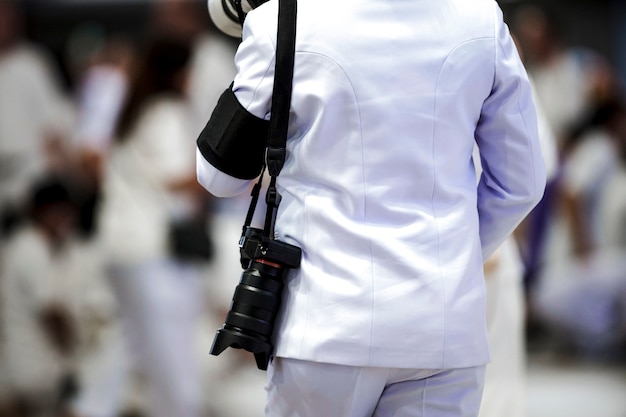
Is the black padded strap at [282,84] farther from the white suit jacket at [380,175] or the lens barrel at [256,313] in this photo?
the lens barrel at [256,313]

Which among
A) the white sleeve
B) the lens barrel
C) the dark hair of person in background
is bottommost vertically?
the dark hair of person in background

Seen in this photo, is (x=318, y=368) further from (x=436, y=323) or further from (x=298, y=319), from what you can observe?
(x=436, y=323)

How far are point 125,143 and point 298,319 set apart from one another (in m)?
2.56

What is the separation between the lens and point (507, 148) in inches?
91.0

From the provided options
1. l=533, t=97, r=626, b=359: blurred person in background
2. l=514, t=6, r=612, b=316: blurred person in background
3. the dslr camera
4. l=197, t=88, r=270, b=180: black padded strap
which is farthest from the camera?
l=514, t=6, r=612, b=316: blurred person in background

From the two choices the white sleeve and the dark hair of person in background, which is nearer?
the white sleeve

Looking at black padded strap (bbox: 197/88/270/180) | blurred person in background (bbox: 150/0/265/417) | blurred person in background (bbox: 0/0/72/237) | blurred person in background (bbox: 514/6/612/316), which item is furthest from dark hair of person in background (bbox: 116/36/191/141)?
blurred person in background (bbox: 514/6/612/316)

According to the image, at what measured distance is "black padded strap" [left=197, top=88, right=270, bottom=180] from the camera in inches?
88.0

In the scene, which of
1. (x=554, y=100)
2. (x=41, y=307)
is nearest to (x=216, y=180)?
(x=41, y=307)

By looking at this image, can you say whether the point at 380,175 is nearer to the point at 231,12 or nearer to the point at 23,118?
the point at 231,12

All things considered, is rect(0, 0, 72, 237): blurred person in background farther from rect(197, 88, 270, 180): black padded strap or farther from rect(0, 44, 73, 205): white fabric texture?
rect(197, 88, 270, 180): black padded strap

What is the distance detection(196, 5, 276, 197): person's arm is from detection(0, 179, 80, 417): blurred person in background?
3.66 m

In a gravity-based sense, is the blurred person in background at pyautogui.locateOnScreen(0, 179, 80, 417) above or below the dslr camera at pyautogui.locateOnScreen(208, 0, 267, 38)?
below

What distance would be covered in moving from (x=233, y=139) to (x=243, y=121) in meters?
0.05
